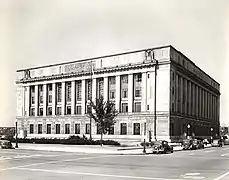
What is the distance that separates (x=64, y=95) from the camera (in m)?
34.7

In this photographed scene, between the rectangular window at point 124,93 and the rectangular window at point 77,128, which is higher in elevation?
the rectangular window at point 124,93

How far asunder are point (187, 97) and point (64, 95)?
1122 cm

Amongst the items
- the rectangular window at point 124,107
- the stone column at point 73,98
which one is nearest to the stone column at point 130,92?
the rectangular window at point 124,107

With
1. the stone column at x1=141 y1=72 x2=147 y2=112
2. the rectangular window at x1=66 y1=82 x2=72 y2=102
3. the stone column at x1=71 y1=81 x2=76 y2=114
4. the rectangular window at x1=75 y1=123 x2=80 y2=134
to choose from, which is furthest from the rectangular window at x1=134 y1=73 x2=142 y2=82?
the rectangular window at x1=66 y1=82 x2=72 y2=102

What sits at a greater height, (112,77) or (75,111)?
(112,77)

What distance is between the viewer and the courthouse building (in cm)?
2769

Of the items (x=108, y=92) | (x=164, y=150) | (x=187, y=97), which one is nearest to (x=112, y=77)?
(x=108, y=92)

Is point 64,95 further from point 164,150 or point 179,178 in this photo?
point 179,178

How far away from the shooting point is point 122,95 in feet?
102

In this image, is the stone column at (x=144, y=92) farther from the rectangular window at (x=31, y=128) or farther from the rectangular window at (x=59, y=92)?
the rectangular window at (x=31, y=128)

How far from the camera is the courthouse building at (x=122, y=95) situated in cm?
2769

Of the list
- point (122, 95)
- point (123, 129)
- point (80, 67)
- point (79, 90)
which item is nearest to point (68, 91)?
point (79, 90)

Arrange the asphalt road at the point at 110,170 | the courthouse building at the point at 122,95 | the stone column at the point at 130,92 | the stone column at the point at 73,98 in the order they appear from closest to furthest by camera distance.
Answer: the asphalt road at the point at 110,170, the courthouse building at the point at 122,95, the stone column at the point at 130,92, the stone column at the point at 73,98

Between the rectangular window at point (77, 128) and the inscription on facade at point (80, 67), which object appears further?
the rectangular window at point (77, 128)
